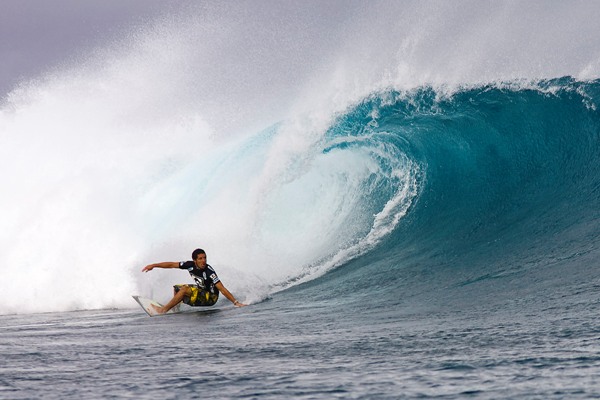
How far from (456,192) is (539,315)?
26.0ft

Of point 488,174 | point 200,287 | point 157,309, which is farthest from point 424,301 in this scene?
point 488,174

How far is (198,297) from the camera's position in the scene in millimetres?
8266

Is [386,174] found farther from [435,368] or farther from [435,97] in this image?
[435,368]

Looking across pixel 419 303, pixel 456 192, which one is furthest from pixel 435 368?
pixel 456 192

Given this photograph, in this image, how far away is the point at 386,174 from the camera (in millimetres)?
13547

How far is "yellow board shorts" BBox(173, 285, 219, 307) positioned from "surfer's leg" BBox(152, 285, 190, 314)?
48mm

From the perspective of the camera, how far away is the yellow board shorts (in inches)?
324

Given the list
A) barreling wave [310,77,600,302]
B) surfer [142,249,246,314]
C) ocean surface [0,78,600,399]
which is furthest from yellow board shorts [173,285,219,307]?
barreling wave [310,77,600,302]

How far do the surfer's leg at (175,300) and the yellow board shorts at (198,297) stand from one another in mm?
48

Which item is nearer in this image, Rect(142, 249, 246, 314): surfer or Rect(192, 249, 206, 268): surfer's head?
Rect(142, 249, 246, 314): surfer

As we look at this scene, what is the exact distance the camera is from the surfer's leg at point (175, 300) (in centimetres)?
802

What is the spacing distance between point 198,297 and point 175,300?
28 centimetres

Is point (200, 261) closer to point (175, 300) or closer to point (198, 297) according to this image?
point (198, 297)

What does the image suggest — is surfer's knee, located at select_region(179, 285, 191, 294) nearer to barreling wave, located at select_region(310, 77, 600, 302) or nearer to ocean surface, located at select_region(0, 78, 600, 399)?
ocean surface, located at select_region(0, 78, 600, 399)
